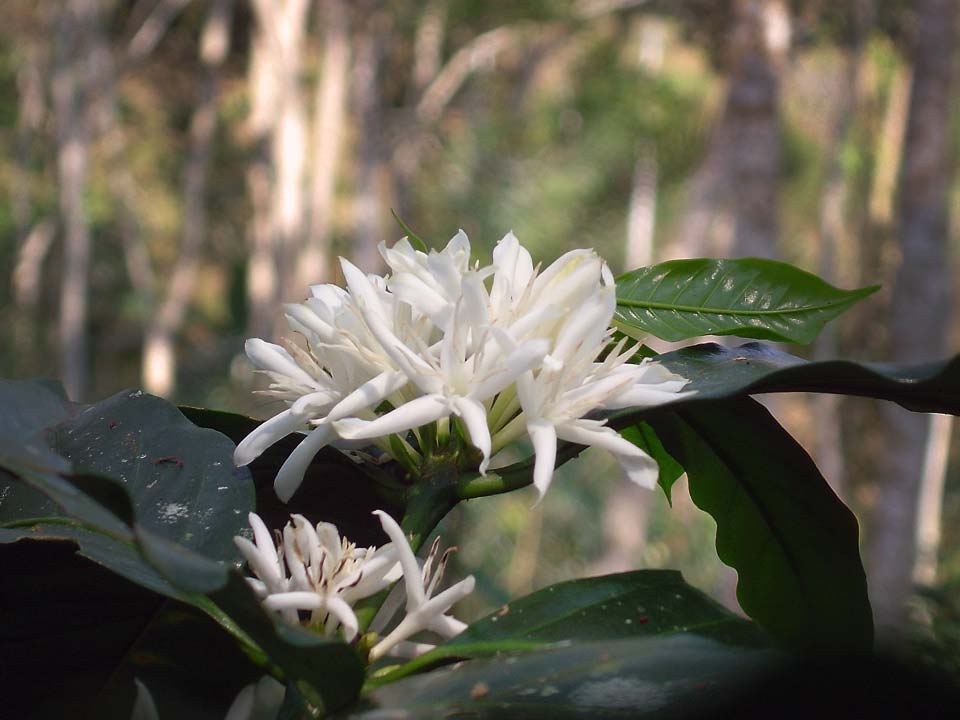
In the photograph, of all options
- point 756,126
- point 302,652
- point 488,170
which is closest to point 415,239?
point 302,652

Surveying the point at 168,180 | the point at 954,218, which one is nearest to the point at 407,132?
the point at 168,180

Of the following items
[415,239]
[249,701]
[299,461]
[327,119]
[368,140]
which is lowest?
[249,701]

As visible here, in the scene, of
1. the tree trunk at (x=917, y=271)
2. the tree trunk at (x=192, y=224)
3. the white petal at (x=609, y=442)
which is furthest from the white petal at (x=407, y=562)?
the tree trunk at (x=192, y=224)

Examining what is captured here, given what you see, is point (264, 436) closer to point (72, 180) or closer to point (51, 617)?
point (51, 617)

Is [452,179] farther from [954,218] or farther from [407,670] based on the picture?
[407,670]

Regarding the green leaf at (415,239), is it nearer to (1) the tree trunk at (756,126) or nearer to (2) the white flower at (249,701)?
(2) the white flower at (249,701)
